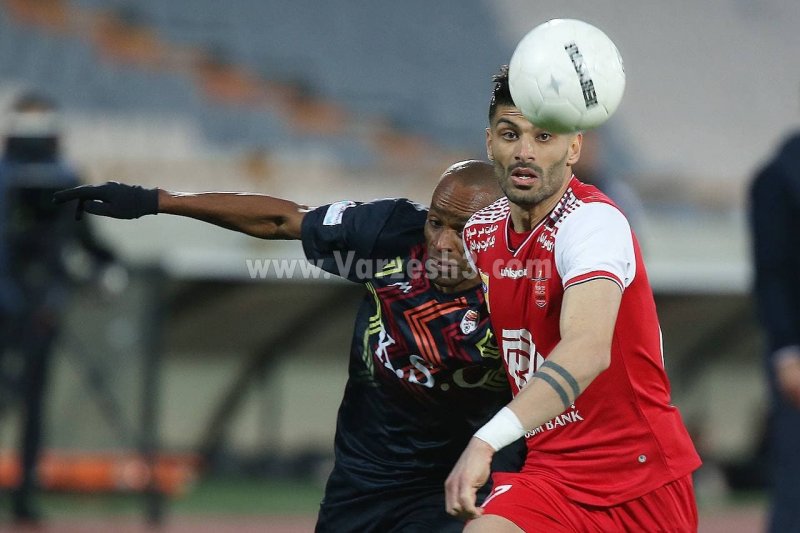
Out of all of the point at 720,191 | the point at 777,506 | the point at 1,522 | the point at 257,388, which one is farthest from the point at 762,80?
the point at 777,506

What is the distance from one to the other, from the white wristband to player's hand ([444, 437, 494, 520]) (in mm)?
17

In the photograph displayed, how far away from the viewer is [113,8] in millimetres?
14336

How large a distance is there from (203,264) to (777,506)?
22.8 ft

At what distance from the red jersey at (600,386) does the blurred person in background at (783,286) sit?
3.45 ft

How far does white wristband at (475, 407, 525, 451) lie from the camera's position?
2959 mm

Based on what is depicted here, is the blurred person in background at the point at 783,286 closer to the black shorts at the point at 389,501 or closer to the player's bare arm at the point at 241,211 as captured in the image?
the black shorts at the point at 389,501

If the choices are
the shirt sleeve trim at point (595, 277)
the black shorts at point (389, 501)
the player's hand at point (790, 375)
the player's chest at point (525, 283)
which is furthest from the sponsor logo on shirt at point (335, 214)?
the player's hand at point (790, 375)

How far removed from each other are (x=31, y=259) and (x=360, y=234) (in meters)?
4.98

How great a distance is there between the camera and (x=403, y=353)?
421 centimetres

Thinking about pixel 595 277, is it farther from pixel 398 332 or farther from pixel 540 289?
pixel 398 332

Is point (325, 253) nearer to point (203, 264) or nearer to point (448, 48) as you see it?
point (203, 264)

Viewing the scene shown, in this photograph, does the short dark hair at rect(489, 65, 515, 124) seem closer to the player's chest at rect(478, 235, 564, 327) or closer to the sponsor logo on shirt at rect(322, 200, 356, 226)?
the player's chest at rect(478, 235, 564, 327)

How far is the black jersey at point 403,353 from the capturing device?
4.16m

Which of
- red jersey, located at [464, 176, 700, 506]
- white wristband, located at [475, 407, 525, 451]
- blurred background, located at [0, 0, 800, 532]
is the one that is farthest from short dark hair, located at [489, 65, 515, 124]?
blurred background, located at [0, 0, 800, 532]
